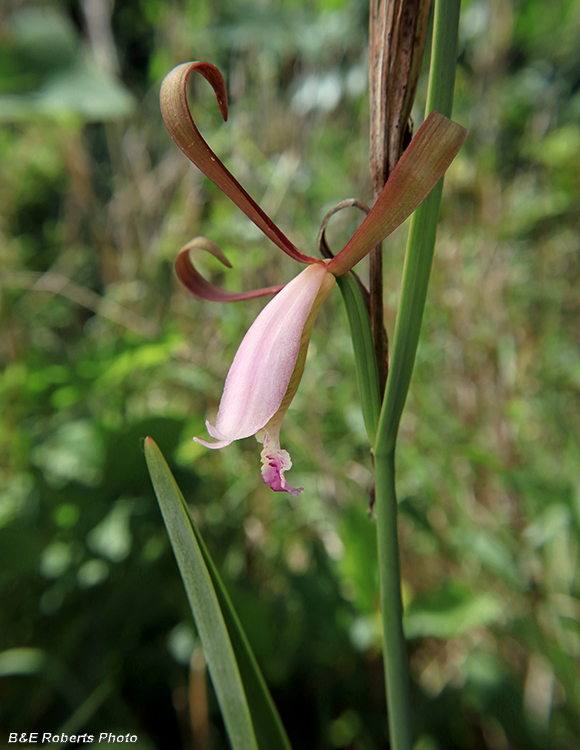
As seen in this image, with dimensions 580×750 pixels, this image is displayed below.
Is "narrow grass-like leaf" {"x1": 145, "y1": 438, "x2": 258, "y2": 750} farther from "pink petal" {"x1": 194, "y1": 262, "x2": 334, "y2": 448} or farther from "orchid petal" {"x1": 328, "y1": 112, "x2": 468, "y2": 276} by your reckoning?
"orchid petal" {"x1": 328, "y1": 112, "x2": 468, "y2": 276}

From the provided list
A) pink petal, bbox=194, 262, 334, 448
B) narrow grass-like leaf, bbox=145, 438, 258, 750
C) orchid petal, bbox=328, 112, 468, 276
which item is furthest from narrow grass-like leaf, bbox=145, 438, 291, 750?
orchid petal, bbox=328, 112, 468, 276

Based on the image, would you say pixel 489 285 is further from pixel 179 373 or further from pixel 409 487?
pixel 179 373

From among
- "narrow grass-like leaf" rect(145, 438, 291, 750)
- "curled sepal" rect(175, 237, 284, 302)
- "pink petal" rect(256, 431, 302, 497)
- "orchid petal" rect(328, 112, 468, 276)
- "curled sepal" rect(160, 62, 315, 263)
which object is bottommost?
"narrow grass-like leaf" rect(145, 438, 291, 750)

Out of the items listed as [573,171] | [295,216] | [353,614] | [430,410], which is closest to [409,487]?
[430,410]

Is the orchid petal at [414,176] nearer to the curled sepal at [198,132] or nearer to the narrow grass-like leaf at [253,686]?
the curled sepal at [198,132]

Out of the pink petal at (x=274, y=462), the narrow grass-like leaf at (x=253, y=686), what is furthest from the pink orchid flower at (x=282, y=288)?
the narrow grass-like leaf at (x=253, y=686)

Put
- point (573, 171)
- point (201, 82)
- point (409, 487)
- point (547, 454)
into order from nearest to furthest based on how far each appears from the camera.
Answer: point (409, 487)
point (547, 454)
point (201, 82)
point (573, 171)

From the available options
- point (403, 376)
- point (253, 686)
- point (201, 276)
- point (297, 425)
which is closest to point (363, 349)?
point (403, 376)
